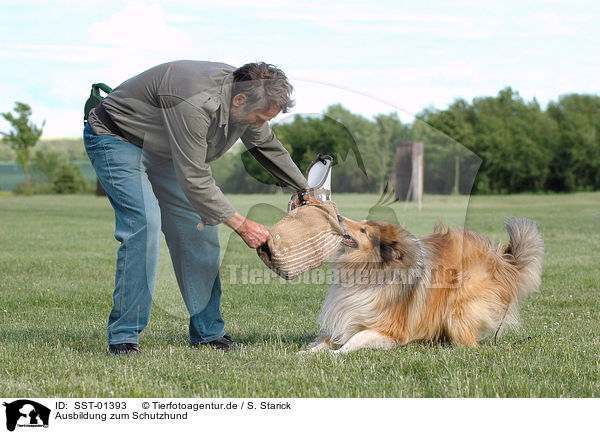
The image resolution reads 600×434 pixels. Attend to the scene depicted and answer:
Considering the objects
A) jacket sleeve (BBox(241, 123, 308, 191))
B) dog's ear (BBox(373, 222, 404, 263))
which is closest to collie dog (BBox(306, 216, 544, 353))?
dog's ear (BBox(373, 222, 404, 263))

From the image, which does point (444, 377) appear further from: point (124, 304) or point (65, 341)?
point (65, 341)

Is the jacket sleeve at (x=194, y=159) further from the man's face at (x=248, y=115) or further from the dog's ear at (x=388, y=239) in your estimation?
the dog's ear at (x=388, y=239)

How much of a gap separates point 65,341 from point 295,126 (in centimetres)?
287

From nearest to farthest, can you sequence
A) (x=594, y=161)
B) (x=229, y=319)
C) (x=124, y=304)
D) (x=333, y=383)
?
(x=333, y=383), (x=124, y=304), (x=229, y=319), (x=594, y=161)

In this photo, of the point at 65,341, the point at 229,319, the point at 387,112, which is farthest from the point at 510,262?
the point at 65,341

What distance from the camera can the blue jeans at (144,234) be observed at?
495 centimetres

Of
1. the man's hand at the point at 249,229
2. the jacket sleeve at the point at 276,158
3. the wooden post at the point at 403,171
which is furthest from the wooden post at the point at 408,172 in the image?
the man's hand at the point at 249,229

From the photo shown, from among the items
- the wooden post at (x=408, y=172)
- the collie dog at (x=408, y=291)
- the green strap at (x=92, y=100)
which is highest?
the green strap at (x=92, y=100)

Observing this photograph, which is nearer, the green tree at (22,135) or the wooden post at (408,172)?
the wooden post at (408,172)

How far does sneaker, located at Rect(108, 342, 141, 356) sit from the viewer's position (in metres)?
5.08

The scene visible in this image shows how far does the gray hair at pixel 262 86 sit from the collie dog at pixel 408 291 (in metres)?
1.19

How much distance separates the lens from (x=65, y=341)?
Answer: 5.81 meters

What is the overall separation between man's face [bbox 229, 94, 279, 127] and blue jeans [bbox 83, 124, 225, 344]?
76 cm

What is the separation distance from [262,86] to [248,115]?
0.83 ft
